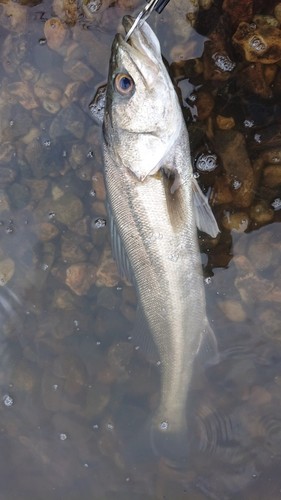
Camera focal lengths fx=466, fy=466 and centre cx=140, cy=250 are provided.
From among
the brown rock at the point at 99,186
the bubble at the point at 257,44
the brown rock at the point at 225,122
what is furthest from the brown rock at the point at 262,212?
the brown rock at the point at 99,186

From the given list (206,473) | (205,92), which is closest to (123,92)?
(205,92)

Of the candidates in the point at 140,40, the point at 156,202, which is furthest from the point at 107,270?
the point at 140,40

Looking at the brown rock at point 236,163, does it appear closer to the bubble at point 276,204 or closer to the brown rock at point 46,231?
the bubble at point 276,204

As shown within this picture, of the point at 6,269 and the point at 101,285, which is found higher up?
the point at 6,269

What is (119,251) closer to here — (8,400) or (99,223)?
(99,223)

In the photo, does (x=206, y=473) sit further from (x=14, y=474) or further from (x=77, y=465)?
(x=14, y=474)

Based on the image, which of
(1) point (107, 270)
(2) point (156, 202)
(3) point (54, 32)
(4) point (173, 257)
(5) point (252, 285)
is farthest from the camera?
(1) point (107, 270)
